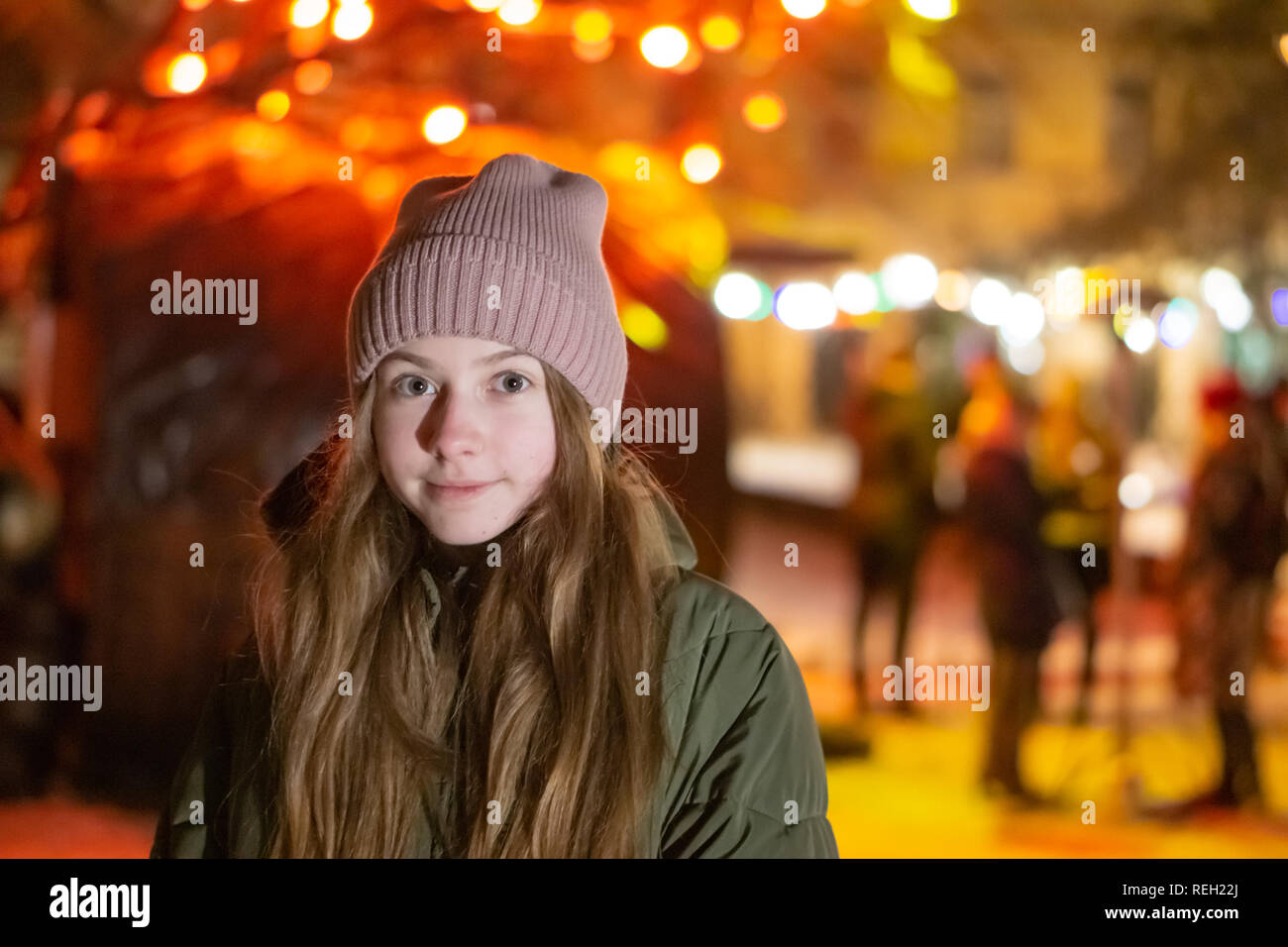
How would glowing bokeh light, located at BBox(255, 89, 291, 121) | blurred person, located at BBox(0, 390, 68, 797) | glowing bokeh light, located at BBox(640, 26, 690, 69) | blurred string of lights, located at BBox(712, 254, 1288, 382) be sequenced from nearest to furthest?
blurred person, located at BBox(0, 390, 68, 797)
glowing bokeh light, located at BBox(255, 89, 291, 121)
glowing bokeh light, located at BBox(640, 26, 690, 69)
blurred string of lights, located at BBox(712, 254, 1288, 382)

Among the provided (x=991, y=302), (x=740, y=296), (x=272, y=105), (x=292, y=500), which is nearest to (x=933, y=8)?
(x=991, y=302)

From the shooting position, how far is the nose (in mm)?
966

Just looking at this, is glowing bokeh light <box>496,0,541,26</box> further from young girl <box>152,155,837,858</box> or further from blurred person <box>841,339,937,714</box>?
young girl <box>152,155,837,858</box>

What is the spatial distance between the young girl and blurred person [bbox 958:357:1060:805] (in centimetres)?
201

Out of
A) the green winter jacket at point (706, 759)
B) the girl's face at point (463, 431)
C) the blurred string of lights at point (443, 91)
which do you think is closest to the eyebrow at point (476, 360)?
the girl's face at point (463, 431)

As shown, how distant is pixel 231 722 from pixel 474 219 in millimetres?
594

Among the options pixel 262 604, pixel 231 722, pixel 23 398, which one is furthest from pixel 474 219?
pixel 23 398

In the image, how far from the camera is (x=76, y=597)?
8.86 ft

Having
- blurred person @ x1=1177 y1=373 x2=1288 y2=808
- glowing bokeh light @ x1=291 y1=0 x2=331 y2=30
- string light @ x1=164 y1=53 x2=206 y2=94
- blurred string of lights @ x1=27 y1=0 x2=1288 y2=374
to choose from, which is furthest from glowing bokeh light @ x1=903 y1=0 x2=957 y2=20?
string light @ x1=164 y1=53 x2=206 y2=94

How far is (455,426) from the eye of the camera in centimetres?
97

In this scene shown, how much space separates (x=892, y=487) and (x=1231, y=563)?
3.10ft

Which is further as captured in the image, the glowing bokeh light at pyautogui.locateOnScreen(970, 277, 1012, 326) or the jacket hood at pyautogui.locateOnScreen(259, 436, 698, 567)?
the glowing bokeh light at pyautogui.locateOnScreen(970, 277, 1012, 326)

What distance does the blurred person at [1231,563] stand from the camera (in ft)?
9.11

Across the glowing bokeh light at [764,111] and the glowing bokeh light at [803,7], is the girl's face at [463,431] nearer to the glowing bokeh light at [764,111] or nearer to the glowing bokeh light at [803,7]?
the glowing bokeh light at [764,111]
